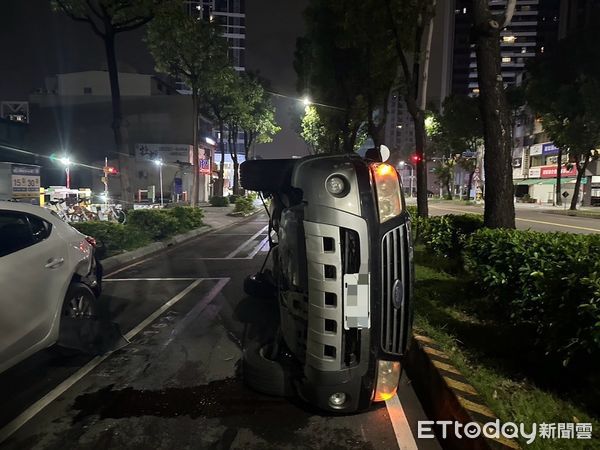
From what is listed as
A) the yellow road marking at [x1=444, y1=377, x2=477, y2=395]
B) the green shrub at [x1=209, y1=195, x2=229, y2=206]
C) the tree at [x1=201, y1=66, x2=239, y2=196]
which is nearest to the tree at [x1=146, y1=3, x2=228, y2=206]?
the tree at [x1=201, y1=66, x2=239, y2=196]

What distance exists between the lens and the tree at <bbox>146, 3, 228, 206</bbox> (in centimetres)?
2325

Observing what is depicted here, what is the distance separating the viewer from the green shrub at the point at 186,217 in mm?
16839

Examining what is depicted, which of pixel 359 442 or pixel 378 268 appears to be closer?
pixel 378 268

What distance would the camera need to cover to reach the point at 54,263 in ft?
13.8

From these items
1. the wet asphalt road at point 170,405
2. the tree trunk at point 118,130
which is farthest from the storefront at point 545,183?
the wet asphalt road at point 170,405

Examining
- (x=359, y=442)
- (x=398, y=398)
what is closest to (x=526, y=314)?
(x=398, y=398)

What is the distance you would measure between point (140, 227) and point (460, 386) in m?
12.6

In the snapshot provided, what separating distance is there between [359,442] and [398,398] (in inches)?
34.2

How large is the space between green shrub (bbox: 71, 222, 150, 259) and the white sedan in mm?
6132

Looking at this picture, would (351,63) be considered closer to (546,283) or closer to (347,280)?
(546,283)

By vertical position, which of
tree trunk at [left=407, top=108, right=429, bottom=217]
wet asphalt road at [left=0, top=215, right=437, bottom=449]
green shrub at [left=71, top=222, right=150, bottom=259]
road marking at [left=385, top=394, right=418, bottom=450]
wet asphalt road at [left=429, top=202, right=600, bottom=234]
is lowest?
road marking at [left=385, top=394, right=418, bottom=450]

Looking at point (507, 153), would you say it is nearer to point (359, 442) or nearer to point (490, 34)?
point (490, 34)

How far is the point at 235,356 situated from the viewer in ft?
15.8

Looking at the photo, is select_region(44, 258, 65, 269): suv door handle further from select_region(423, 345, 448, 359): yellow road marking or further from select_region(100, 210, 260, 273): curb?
select_region(100, 210, 260, 273): curb
